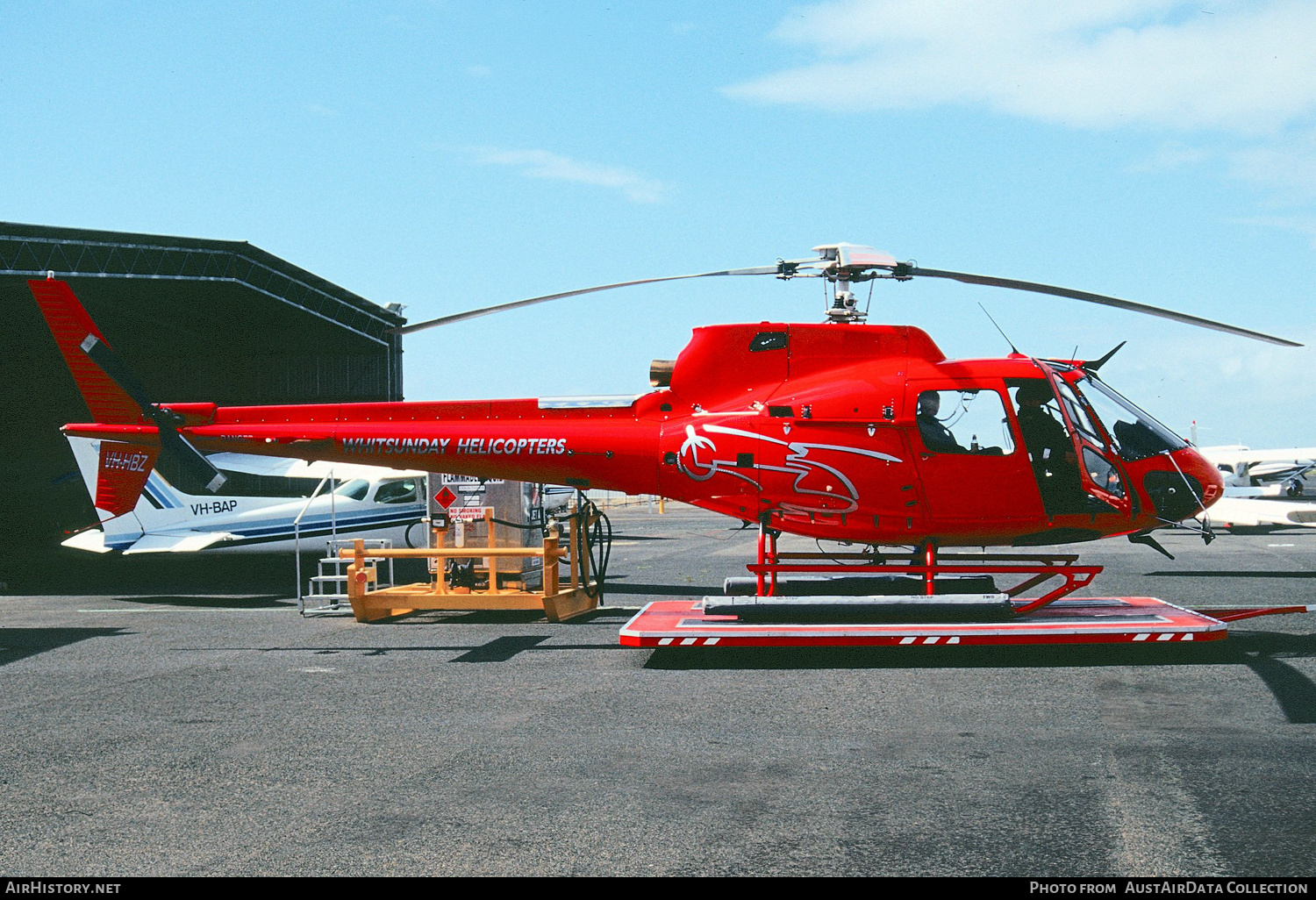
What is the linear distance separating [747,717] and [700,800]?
6.74ft

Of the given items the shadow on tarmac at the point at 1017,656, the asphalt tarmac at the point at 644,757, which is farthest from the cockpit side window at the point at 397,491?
the shadow on tarmac at the point at 1017,656

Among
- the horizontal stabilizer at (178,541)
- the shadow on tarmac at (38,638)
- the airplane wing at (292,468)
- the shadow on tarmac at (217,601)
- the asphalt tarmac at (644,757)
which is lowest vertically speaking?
the asphalt tarmac at (644,757)

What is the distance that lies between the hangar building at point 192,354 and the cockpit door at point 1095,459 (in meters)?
22.7

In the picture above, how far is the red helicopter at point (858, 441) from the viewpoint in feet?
34.2

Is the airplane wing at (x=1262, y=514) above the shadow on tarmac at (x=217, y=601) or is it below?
above

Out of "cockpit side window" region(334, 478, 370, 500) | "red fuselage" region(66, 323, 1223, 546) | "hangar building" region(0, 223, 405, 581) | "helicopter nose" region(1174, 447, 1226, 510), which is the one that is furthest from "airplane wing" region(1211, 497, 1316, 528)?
"hangar building" region(0, 223, 405, 581)

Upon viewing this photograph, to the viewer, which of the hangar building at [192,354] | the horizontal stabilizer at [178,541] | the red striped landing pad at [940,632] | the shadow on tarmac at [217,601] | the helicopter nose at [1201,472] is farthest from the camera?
the hangar building at [192,354]

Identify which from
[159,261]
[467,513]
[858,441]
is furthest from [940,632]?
[159,261]

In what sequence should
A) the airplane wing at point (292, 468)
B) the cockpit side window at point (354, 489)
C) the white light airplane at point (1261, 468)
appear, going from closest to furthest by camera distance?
1. the cockpit side window at point (354, 489)
2. the airplane wing at point (292, 468)
3. the white light airplane at point (1261, 468)

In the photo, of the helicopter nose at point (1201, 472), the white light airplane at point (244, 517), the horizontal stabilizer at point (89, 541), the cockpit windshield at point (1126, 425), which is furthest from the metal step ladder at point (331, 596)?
the helicopter nose at point (1201, 472)

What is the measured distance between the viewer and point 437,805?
5770 mm

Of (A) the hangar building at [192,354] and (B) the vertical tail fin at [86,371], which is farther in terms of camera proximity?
(A) the hangar building at [192,354]

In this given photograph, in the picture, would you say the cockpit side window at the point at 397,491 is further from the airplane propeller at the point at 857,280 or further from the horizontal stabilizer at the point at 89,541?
the airplane propeller at the point at 857,280
